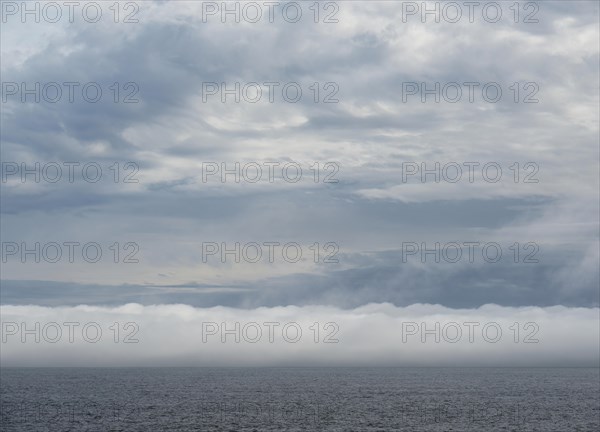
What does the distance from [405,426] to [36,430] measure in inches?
2671

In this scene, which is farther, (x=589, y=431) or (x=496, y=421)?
(x=496, y=421)

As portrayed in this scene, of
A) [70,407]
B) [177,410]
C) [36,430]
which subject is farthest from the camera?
[70,407]

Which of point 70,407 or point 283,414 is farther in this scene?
point 70,407

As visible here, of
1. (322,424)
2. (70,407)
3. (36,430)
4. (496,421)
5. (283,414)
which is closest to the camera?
(36,430)

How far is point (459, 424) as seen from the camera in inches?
5502

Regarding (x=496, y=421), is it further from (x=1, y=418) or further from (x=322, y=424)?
(x=1, y=418)

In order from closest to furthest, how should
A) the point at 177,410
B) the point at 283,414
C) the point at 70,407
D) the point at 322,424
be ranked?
the point at 322,424, the point at 283,414, the point at 177,410, the point at 70,407

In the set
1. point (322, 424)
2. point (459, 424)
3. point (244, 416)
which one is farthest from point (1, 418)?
point (459, 424)

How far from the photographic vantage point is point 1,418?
14862 cm

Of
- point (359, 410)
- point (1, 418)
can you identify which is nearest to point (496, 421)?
point (359, 410)

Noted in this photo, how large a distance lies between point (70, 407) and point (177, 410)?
33.1m

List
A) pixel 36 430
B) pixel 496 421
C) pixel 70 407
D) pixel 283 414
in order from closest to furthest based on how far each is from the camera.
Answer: pixel 36 430 < pixel 496 421 < pixel 283 414 < pixel 70 407

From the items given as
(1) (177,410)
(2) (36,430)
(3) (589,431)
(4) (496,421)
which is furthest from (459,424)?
(2) (36,430)

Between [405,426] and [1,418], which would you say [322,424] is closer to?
[405,426]
